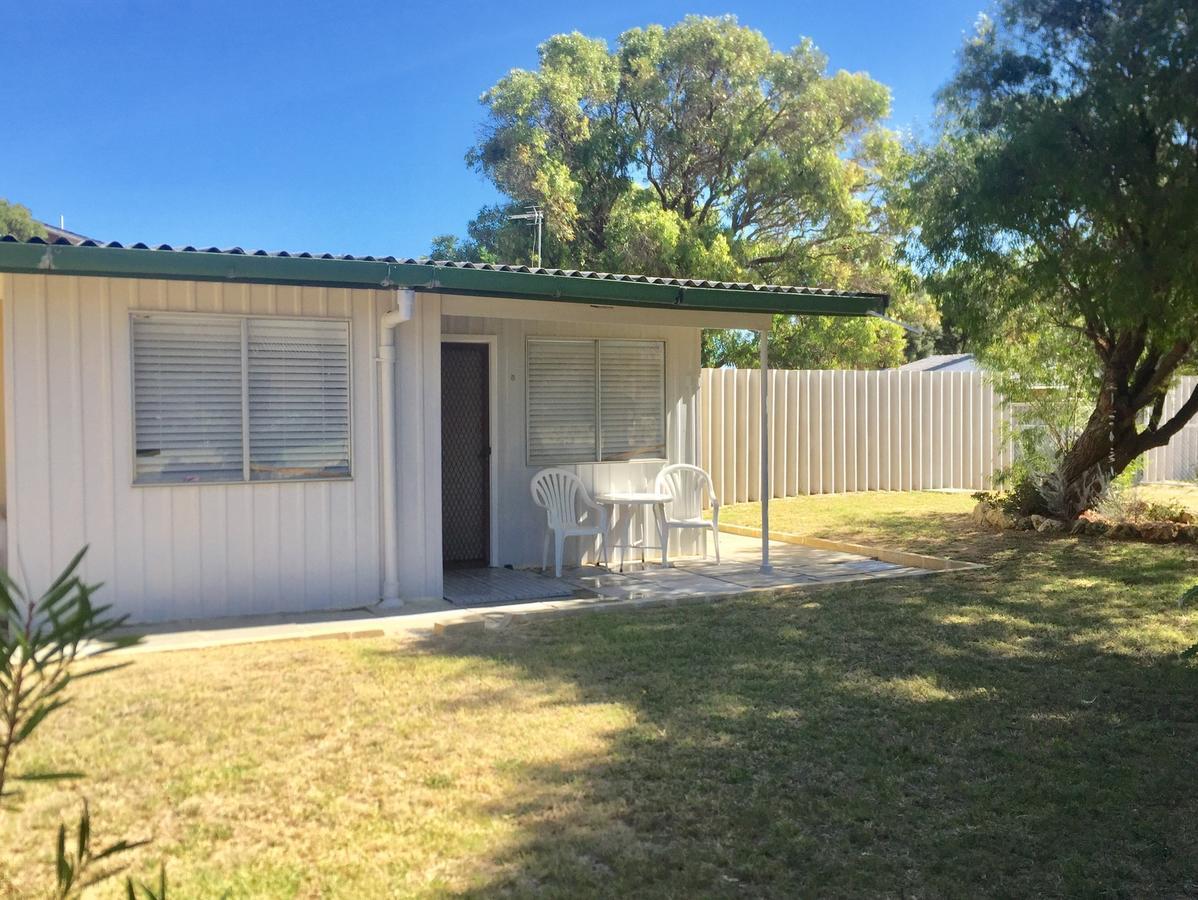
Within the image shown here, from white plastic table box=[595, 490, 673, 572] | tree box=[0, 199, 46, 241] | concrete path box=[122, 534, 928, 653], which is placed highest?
tree box=[0, 199, 46, 241]

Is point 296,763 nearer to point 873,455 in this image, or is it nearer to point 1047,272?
point 1047,272

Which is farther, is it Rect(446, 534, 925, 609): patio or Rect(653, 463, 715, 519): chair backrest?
Rect(653, 463, 715, 519): chair backrest

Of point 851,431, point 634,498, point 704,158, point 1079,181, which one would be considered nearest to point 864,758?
point 634,498

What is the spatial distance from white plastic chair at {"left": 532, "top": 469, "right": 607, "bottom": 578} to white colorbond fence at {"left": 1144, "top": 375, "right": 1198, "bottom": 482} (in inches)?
564

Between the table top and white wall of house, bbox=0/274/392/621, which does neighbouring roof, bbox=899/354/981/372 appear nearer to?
the table top

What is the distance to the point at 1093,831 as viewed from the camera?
12.2ft

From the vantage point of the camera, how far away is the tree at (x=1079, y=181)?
848cm

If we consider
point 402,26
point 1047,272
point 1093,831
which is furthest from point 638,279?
point 402,26

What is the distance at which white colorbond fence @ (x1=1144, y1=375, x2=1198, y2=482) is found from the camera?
19402 millimetres

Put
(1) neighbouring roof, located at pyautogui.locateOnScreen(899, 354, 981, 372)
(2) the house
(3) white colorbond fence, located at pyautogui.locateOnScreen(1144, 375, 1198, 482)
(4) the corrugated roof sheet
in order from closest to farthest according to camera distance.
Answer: (4) the corrugated roof sheet
(2) the house
(3) white colorbond fence, located at pyautogui.locateOnScreen(1144, 375, 1198, 482)
(1) neighbouring roof, located at pyautogui.locateOnScreen(899, 354, 981, 372)

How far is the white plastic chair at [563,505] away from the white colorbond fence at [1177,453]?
14.3m

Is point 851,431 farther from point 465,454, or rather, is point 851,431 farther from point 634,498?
point 465,454

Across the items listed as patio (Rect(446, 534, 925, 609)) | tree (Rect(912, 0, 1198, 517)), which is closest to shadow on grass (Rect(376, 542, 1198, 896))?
patio (Rect(446, 534, 925, 609))

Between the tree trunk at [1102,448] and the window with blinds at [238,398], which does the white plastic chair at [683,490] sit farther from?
the tree trunk at [1102,448]
